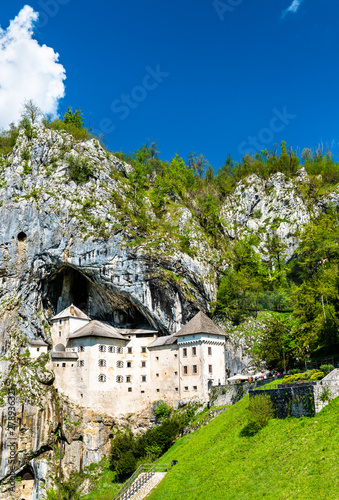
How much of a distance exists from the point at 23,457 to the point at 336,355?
37468 millimetres

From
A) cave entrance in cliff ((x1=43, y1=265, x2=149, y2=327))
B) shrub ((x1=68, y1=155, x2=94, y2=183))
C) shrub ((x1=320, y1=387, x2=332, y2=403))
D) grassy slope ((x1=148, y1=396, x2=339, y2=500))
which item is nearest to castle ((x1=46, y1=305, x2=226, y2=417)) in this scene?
cave entrance in cliff ((x1=43, y1=265, x2=149, y2=327))

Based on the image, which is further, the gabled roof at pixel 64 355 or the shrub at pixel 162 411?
the gabled roof at pixel 64 355

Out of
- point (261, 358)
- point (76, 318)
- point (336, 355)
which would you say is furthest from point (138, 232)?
point (336, 355)

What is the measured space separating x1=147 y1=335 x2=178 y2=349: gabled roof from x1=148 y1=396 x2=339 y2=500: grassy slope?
20.9 m

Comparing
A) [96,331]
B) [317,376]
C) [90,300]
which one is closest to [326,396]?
[317,376]

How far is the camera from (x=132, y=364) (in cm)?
5928

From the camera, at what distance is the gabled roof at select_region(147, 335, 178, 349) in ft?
190

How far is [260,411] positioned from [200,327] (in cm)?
2407

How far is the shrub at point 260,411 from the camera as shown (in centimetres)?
3181

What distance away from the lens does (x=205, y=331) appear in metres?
55.5

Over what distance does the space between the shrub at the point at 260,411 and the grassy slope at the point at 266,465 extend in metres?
0.67

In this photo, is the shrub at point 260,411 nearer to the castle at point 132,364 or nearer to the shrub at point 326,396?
the shrub at point 326,396

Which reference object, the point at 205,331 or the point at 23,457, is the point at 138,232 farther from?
the point at 23,457

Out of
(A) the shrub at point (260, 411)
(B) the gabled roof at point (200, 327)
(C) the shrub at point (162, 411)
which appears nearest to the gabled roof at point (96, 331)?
(B) the gabled roof at point (200, 327)
